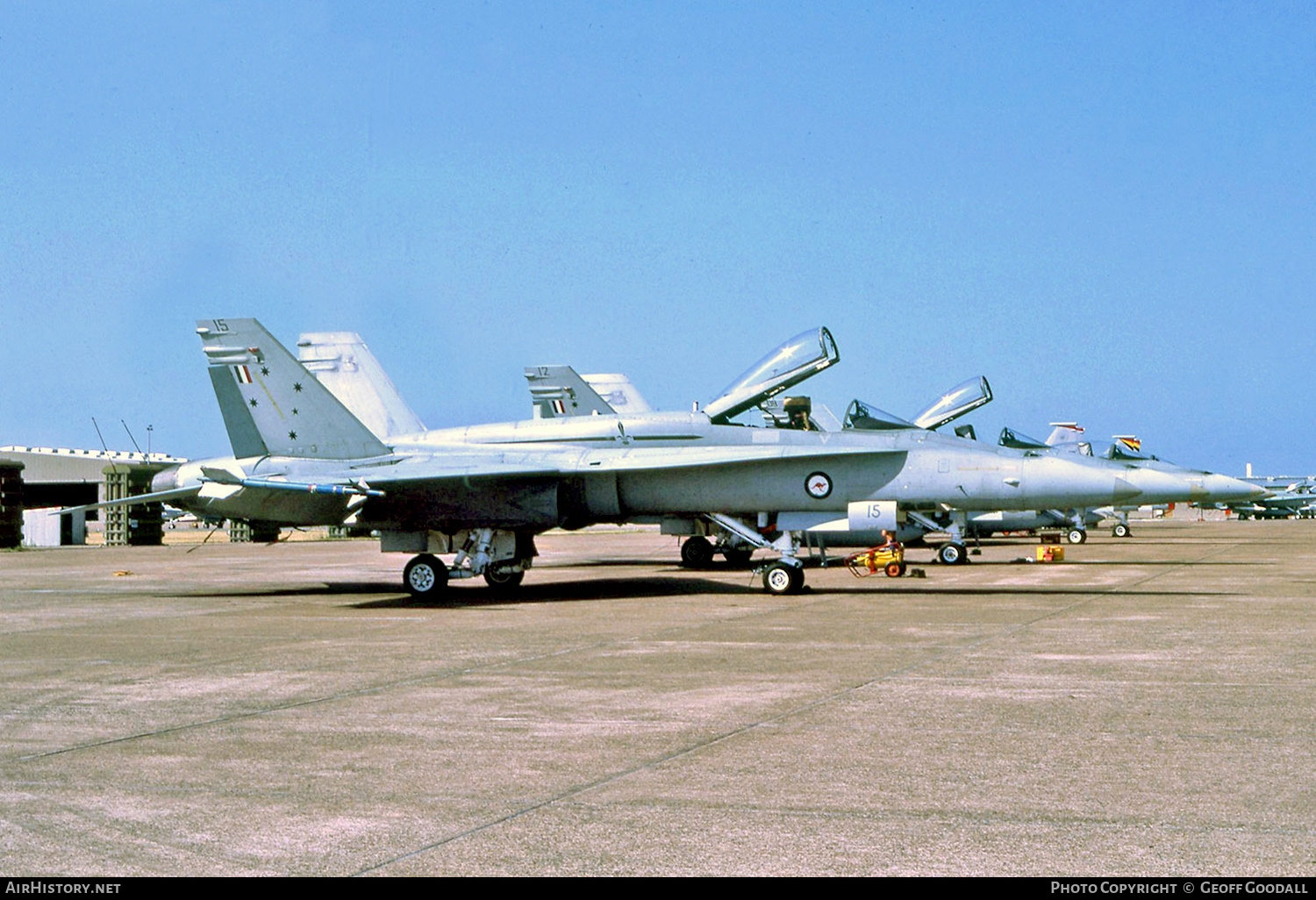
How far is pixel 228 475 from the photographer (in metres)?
15.9

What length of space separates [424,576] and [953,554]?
1168 centimetres

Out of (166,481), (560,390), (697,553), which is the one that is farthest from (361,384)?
(697,553)

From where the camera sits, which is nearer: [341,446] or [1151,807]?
[1151,807]

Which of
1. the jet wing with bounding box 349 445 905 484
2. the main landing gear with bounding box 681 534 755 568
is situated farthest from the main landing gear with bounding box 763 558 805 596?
the main landing gear with bounding box 681 534 755 568

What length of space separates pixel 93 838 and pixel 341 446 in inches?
526

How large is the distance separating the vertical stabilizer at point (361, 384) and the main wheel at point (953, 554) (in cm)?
1042

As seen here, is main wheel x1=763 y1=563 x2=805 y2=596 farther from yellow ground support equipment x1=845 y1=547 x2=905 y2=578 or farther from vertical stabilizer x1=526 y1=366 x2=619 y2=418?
vertical stabilizer x1=526 y1=366 x2=619 y2=418

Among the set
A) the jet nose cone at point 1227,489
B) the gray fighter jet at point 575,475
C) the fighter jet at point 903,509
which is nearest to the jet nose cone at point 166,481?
the gray fighter jet at point 575,475

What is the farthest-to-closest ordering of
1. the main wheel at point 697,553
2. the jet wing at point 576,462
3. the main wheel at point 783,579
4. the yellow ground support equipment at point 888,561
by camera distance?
1. the main wheel at point 697,553
2. the yellow ground support equipment at point 888,561
3. the main wheel at point 783,579
4. the jet wing at point 576,462

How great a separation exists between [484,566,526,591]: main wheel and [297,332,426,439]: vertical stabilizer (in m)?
4.45

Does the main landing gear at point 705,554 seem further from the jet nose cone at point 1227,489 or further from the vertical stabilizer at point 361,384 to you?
the jet nose cone at point 1227,489

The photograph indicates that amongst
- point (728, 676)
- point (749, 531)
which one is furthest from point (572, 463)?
point (728, 676)

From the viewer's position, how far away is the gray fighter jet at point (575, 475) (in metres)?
15.9
